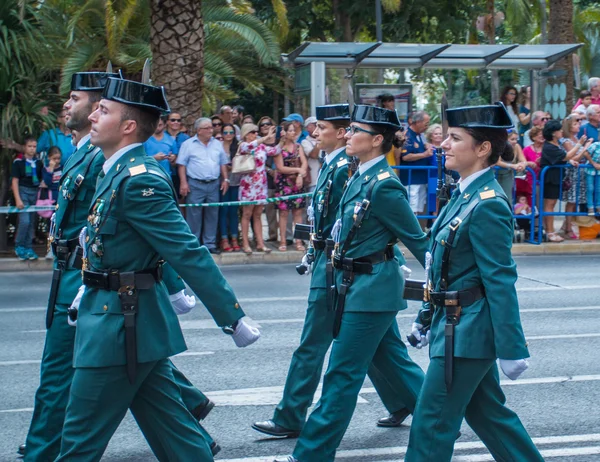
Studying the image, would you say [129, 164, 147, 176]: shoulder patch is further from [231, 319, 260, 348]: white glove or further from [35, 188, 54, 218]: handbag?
[35, 188, 54, 218]: handbag

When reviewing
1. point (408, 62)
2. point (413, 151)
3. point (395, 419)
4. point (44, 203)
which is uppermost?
point (408, 62)

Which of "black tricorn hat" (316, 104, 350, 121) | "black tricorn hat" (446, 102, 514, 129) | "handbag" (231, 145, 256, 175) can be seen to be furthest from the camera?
"handbag" (231, 145, 256, 175)

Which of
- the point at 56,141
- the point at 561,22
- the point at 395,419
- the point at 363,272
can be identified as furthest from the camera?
the point at 561,22

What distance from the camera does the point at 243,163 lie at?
14109mm

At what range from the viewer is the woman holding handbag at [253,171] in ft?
46.3

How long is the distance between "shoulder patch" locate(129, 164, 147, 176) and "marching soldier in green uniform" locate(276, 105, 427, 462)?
1571mm

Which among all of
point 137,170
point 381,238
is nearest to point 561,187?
point 381,238

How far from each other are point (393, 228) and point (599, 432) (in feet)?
6.33

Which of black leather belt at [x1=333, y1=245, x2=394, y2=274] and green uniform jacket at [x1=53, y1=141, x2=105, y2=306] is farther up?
green uniform jacket at [x1=53, y1=141, x2=105, y2=306]

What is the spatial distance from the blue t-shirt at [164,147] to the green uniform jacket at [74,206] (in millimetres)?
8167

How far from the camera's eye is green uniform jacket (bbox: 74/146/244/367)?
434 centimetres

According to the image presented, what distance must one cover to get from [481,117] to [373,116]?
1.25 metres

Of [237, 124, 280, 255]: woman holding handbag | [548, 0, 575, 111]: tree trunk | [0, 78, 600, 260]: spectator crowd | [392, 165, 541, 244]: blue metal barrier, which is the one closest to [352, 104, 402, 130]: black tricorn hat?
[0, 78, 600, 260]: spectator crowd

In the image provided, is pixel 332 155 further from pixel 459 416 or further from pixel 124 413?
pixel 124 413
